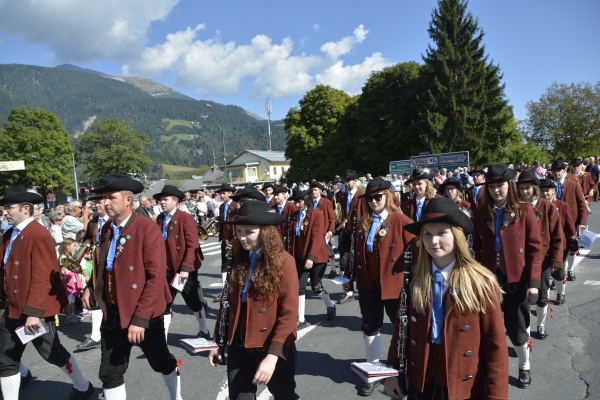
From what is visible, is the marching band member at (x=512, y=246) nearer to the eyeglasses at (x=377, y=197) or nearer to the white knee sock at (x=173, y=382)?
the eyeglasses at (x=377, y=197)

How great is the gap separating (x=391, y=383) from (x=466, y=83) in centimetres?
4217

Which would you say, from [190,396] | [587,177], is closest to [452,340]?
[190,396]

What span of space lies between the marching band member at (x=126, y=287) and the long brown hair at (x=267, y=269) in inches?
39.4

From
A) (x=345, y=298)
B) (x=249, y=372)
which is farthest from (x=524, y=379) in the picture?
(x=345, y=298)

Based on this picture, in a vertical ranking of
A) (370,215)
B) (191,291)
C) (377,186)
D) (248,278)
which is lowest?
(191,291)

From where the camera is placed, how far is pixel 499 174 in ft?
A: 14.0

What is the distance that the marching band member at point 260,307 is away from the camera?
303 centimetres

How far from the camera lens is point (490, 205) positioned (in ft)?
14.5

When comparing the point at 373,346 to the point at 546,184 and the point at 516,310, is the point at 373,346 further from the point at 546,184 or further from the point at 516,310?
the point at 546,184

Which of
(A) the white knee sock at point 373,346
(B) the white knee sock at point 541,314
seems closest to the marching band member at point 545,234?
(B) the white knee sock at point 541,314

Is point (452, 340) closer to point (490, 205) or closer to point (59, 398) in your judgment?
point (490, 205)

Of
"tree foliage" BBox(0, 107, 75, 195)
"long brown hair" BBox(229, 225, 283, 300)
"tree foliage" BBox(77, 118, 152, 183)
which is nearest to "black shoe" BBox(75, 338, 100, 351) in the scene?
"long brown hair" BBox(229, 225, 283, 300)

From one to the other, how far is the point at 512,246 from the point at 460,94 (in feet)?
130

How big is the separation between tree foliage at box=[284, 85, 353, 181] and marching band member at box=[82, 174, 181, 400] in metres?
43.3
